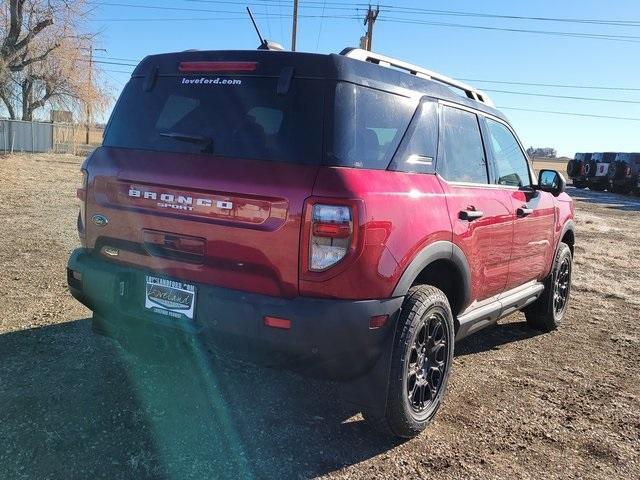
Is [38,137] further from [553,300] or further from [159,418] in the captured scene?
[159,418]

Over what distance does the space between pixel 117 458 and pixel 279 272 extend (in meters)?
1.22

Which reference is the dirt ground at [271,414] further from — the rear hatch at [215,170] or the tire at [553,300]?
the rear hatch at [215,170]

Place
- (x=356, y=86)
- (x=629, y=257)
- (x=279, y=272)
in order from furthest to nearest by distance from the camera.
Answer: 1. (x=629, y=257)
2. (x=356, y=86)
3. (x=279, y=272)

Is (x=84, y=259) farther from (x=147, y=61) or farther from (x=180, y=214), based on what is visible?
(x=147, y=61)

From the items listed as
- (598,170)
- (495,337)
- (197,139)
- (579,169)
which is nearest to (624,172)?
(598,170)

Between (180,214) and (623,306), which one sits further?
(623,306)

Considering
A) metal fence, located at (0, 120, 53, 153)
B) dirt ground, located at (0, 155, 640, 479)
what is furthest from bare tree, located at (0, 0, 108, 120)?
dirt ground, located at (0, 155, 640, 479)

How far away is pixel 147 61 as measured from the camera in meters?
3.50

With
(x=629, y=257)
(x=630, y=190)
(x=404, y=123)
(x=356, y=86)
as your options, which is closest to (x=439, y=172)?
(x=404, y=123)

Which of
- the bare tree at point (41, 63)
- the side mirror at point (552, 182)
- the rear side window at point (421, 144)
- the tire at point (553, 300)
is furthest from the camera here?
the bare tree at point (41, 63)

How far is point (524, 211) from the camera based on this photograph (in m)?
4.43

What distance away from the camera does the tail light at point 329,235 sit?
2.66 metres

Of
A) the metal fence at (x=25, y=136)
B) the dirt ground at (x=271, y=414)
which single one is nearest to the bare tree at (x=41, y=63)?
the metal fence at (x=25, y=136)

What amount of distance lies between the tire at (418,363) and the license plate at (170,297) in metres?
1.08
